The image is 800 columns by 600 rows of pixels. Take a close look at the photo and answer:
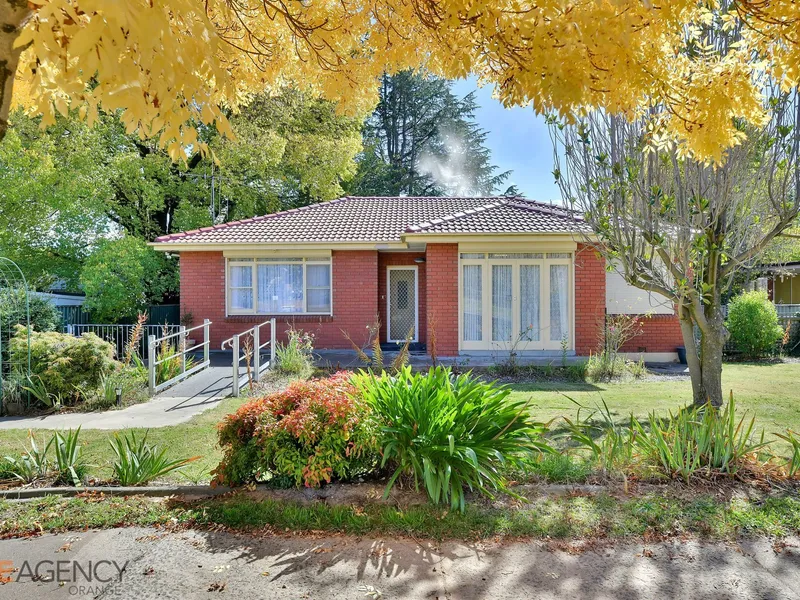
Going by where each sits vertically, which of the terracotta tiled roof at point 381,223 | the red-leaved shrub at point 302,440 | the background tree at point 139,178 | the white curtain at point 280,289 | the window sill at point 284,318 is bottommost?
the red-leaved shrub at point 302,440

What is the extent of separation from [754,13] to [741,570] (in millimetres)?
4240

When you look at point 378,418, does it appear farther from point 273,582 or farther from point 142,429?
point 142,429

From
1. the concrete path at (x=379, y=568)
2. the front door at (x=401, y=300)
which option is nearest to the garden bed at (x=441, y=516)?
the concrete path at (x=379, y=568)

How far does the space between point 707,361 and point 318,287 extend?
10.7m

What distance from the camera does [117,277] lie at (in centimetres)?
1493

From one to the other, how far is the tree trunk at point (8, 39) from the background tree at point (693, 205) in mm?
5824

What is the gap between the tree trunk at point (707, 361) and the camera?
7148mm

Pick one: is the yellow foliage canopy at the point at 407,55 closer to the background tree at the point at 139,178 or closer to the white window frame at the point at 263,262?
the background tree at the point at 139,178

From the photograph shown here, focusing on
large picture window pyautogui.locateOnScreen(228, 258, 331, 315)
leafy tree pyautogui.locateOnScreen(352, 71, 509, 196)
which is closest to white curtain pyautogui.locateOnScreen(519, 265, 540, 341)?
large picture window pyautogui.locateOnScreen(228, 258, 331, 315)

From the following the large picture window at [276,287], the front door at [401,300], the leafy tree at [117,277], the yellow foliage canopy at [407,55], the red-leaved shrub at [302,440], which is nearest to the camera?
the yellow foliage canopy at [407,55]

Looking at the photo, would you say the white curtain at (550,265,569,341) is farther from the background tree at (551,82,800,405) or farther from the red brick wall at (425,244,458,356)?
the background tree at (551,82,800,405)

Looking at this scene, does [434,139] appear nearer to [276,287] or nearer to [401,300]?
[401,300]

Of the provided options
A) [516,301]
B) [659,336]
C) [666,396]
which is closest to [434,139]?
[516,301]

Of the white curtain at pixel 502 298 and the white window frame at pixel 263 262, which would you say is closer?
the white curtain at pixel 502 298
